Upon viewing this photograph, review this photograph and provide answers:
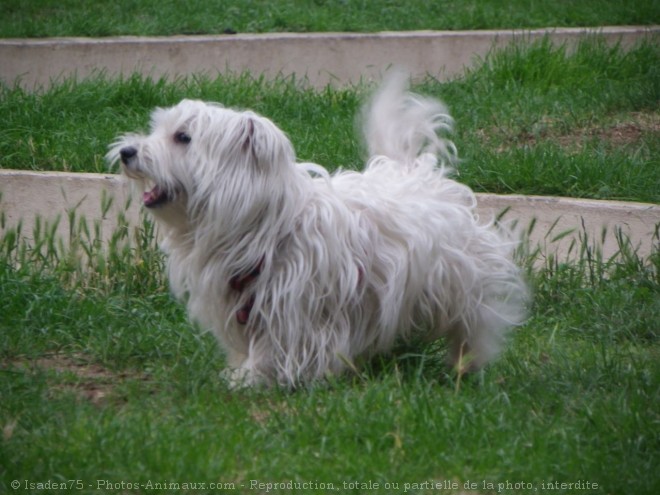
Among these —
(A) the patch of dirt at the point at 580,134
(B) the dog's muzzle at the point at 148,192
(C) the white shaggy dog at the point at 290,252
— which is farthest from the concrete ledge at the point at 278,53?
(B) the dog's muzzle at the point at 148,192

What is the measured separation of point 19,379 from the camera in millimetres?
4441

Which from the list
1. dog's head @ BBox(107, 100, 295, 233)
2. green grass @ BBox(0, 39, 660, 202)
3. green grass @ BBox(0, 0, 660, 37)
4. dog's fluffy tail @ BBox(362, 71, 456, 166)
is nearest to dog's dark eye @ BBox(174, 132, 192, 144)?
dog's head @ BBox(107, 100, 295, 233)

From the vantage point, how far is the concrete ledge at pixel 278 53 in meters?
9.01

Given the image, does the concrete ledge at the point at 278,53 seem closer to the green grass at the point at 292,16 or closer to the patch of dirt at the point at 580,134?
the green grass at the point at 292,16

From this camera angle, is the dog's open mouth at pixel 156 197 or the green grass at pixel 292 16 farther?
the green grass at pixel 292 16

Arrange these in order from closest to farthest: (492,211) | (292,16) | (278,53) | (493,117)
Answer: (492,211) < (493,117) < (278,53) < (292,16)

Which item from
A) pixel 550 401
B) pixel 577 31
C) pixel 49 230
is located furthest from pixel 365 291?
pixel 577 31

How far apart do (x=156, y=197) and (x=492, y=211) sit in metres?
2.26

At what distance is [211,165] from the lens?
14.3 ft

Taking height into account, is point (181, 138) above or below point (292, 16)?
above

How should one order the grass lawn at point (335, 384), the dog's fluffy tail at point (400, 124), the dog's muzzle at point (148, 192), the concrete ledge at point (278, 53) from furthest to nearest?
1. the concrete ledge at point (278, 53)
2. the dog's fluffy tail at point (400, 124)
3. the dog's muzzle at point (148, 192)
4. the grass lawn at point (335, 384)

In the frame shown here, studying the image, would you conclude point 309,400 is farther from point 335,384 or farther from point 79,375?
point 79,375

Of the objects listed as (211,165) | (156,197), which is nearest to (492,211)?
(211,165)

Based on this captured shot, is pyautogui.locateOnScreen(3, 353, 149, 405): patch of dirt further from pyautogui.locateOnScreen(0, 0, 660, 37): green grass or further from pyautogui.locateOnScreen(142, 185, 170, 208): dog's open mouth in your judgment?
pyautogui.locateOnScreen(0, 0, 660, 37): green grass
